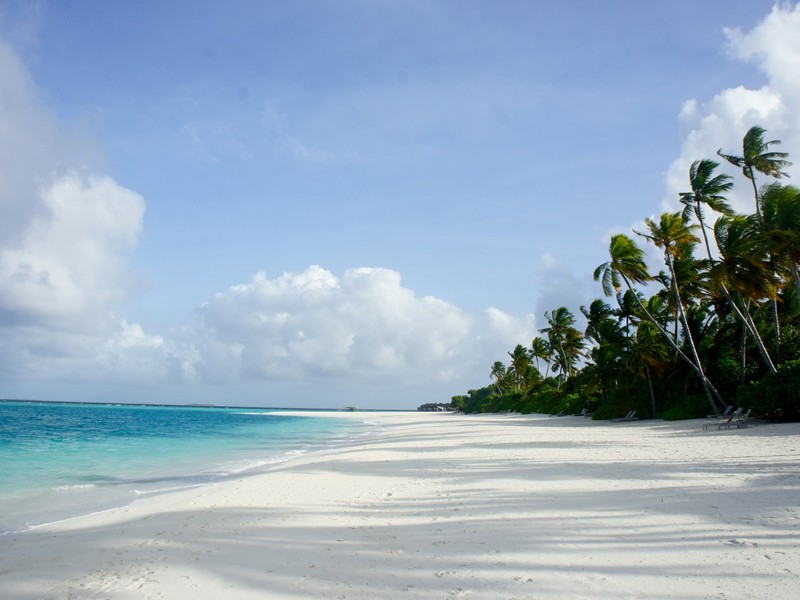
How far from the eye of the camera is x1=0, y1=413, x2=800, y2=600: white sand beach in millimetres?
4645

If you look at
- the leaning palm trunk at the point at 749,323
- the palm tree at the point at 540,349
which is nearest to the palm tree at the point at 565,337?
the palm tree at the point at 540,349

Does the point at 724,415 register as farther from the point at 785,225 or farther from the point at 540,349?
the point at 540,349

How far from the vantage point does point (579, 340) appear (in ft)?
185

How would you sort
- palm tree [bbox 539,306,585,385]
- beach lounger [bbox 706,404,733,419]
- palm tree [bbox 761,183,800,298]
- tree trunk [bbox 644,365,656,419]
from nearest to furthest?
palm tree [bbox 761,183,800,298] → beach lounger [bbox 706,404,733,419] → tree trunk [bbox 644,365,656,419] → palm tree [bbox 539,306,585,385]

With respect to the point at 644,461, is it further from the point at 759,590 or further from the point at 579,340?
the point at 579,340

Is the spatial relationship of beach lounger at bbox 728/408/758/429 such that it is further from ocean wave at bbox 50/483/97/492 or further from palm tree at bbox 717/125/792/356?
ocean wave at bbox 50/483/97/492

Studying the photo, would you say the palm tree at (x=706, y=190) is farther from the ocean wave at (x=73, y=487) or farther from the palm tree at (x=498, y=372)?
the palm tree at (x=498, y=372)

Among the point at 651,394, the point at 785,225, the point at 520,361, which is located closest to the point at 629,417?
the point at 651,394

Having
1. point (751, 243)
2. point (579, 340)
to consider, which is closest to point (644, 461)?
point (751, 243)

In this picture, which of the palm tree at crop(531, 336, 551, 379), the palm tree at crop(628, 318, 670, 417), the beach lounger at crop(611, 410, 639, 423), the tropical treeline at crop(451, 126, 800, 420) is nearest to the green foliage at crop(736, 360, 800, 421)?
the tropical treeline at crop(451, 126, 800, 420)

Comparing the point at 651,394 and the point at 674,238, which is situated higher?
the point at 674,238

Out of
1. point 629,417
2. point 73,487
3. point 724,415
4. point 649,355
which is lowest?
point 73,487

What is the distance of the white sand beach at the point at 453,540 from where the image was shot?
4.64 metres

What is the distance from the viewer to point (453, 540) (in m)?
5.99
